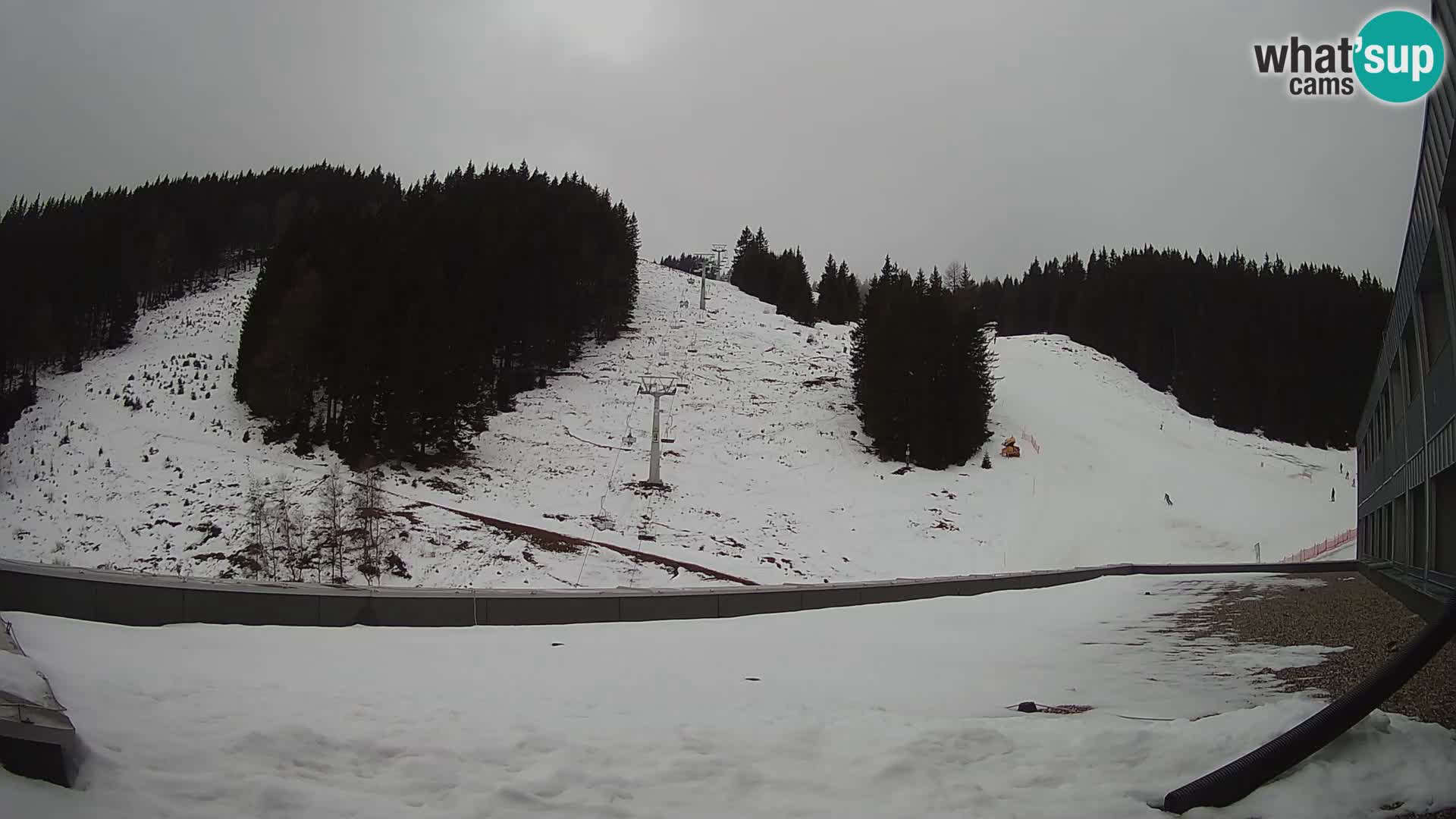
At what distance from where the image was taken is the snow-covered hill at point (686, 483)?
20.7 m

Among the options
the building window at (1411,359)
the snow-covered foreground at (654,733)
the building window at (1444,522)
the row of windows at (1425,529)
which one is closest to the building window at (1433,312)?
the building window at (1411,359)

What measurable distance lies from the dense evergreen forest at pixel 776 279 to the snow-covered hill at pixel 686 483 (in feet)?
77.5

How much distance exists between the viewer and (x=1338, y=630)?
27.6 feet

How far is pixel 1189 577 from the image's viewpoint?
66.9 ft

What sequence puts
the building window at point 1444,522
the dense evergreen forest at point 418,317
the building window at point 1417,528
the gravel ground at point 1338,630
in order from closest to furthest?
the gravel ground at point 1338,630 → the building window at point 1444,522 → the building window at point 1417,528 → the dense evergreen forest at point 418,317

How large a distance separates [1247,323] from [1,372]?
71.6m

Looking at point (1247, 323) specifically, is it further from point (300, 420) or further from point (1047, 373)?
point (300, 420)

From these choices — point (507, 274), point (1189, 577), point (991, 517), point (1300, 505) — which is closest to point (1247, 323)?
point (1300, 505)

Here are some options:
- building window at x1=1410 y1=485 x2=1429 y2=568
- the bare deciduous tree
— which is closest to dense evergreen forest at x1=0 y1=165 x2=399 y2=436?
the bare deciduous tree

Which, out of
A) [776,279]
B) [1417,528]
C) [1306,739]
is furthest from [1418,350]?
[776,279]

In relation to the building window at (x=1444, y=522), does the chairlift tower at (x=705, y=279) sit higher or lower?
higher

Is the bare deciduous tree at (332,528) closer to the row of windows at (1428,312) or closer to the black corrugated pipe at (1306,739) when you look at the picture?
the black corrugated pipe at (1306,739)

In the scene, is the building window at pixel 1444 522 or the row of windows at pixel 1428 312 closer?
the row of windows at pixel 1428 312

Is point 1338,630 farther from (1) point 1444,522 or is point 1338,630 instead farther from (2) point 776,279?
(2) point 776,279
